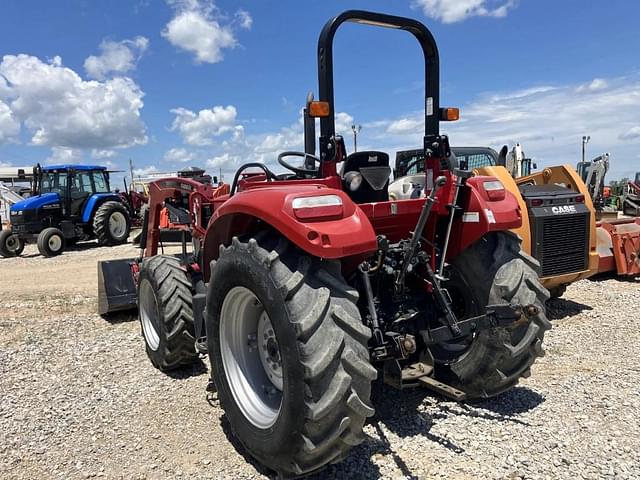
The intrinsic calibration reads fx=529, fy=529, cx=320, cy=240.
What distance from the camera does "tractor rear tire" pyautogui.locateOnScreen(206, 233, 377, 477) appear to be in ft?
7.75

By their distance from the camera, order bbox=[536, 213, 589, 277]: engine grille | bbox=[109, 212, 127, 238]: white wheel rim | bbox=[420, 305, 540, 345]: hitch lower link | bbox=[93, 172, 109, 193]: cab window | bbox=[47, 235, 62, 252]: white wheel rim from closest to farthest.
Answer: bbox=[420, 305, 540, 345]: hitch lower link
bbox=[536, 213, 589, 277]: engine grille
bbox=[47, 235, 62, 252]: white wheel rim
bbox=[109, 212, 127, 238]: white wheel rim
bbox=[93, 172, 109, 193]: cab window

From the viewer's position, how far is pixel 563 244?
5.82 meters

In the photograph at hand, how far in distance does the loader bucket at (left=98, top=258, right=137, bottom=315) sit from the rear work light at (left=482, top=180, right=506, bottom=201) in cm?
414

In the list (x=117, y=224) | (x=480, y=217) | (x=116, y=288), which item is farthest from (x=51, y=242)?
(x=480, y=217)

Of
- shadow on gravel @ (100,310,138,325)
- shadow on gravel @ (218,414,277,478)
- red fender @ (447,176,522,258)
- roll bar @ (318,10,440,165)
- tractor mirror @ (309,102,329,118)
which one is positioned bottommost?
shadow on gravel @ (218,414,277,478)

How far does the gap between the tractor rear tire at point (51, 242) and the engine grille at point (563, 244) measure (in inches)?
487

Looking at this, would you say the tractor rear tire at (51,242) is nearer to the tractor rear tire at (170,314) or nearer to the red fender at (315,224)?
the tractor rear tire at (170,314)

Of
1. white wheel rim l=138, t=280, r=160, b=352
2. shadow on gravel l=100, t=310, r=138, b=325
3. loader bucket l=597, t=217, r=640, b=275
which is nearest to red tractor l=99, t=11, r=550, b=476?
white wheel rim l=138, t=280, r=160, b=352

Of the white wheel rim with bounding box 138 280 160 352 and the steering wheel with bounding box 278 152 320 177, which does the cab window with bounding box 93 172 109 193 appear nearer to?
the white wheel rim with bounding box 138 280 160 352

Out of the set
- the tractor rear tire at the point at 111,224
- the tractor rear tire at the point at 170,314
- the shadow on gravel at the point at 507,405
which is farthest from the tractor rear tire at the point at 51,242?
the shadow on gravel at the point at 507,405

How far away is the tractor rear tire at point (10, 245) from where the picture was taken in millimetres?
14317

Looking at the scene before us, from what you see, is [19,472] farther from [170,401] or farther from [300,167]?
[300,167]

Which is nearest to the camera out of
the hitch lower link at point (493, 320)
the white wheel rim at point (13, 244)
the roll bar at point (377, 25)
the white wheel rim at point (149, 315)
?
the hitch lower link at point (493, 320)

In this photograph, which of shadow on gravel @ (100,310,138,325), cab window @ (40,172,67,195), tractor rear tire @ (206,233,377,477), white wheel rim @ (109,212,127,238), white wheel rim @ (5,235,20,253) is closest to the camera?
tractor rear tire @ (206,233,377,477)
